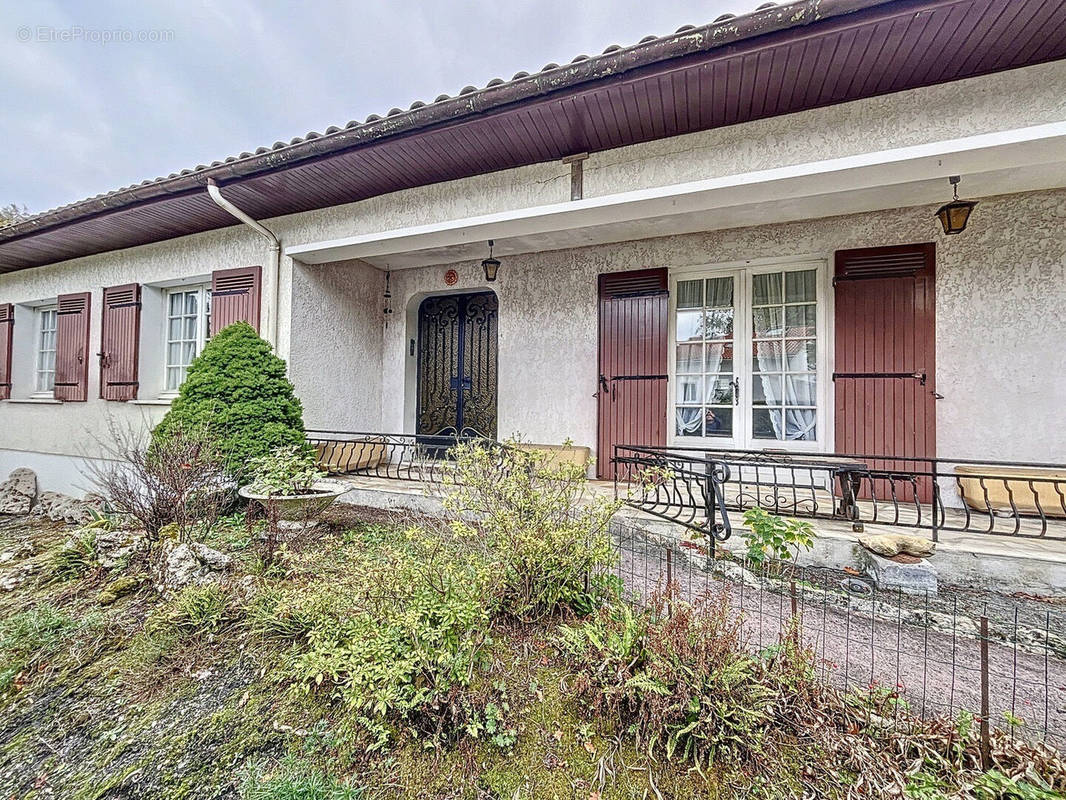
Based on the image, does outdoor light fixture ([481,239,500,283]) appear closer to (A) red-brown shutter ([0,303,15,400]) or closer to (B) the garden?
(B) the garden

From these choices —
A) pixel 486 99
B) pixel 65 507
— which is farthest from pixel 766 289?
pixel 65 507

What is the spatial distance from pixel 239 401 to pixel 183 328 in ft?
9.81

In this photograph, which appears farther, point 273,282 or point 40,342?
point 40,342

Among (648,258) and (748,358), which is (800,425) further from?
(648,258)

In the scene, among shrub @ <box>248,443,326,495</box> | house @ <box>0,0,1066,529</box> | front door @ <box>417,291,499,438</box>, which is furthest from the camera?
front door @ <box>417,291,499,438</box>

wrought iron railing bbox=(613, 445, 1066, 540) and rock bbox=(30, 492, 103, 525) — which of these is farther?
rock bbox=(30, 492, 103, 525)

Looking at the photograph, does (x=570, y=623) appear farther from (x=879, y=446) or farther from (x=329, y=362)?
(x=329, y=362)

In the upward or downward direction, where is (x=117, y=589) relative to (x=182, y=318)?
downward

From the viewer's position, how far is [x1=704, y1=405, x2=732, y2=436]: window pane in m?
5.67

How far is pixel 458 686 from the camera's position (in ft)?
7.25

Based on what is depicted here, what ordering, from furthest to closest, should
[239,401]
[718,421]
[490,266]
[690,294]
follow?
[490,266] < [690,294] < [718,421] < [239,401]

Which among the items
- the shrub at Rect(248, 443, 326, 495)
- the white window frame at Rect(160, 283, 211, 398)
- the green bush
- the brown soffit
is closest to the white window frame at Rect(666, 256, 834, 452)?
the brown soffit

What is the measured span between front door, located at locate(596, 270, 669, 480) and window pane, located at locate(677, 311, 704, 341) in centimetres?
28

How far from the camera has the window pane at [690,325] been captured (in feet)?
19.2
